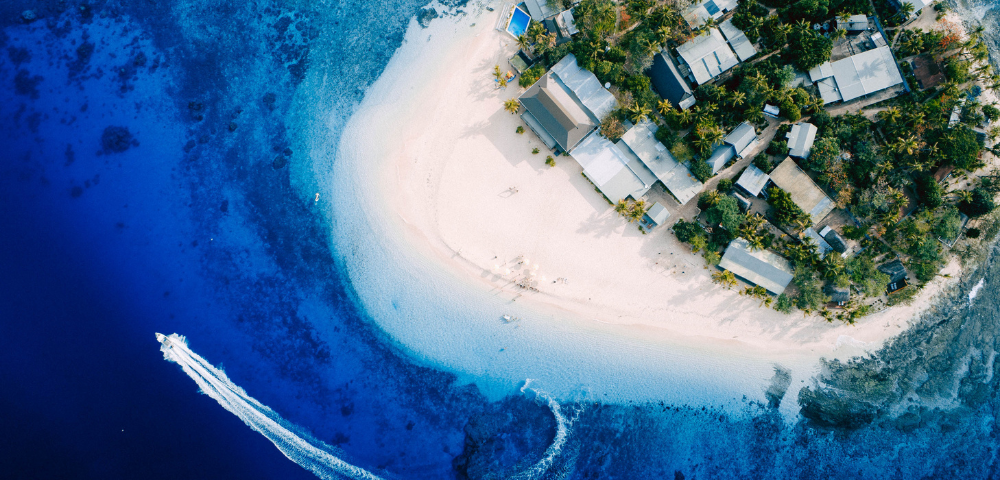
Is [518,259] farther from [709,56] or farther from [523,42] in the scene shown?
[709,56]

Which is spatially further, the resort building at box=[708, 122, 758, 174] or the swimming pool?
the swimming pool

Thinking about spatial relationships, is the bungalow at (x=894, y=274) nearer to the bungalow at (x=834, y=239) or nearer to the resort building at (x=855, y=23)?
the bungalow at (x=834, y=239)

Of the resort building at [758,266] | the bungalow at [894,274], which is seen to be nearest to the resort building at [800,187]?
the resort building at [758,266]

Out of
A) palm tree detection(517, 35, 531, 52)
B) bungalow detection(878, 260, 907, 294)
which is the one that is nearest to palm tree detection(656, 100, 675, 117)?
palm tree detection(517, 35, 531, 52)

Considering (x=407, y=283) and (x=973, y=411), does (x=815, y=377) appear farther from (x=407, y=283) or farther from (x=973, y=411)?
(x=407, y=283)

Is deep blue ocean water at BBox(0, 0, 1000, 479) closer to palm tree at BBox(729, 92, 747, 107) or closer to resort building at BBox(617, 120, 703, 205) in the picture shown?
resort building at BBox(617, 120, 703, 205)

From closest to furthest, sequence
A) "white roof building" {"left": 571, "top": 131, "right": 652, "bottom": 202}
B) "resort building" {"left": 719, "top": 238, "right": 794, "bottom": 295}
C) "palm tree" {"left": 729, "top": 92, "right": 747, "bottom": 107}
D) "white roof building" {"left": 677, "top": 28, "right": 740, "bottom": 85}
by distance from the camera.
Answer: "palm tree" {"left": 729, "top": 92, "right": 747, "bottom": 107} < "white roof building" {"left": 677, "top": 28, "right": 740, "bottom": 85} < "resort building" {"left": 719, "top": 238, "right": 794, "bottom": 295} < "white roof building" {"left": 571, "top": 131, "right": 652, "bottom": 202}

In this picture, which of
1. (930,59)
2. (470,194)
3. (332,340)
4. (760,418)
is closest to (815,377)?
(760,418)

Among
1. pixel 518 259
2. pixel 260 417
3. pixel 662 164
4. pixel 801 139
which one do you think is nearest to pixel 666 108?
pixel 662 164
